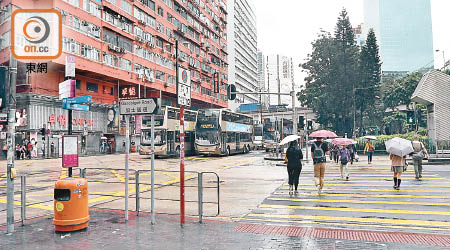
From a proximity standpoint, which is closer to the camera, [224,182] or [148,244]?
[148,244]

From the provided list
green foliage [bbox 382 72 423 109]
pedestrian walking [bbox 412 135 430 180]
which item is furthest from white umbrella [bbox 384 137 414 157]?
green foliage [bbox 382 72 423 109]

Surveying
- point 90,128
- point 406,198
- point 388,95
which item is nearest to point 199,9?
point 90,128

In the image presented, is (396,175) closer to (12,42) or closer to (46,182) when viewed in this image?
(12,42)

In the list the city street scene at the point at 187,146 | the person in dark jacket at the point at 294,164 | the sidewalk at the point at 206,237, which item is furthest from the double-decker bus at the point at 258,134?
the sidewalk at the point at 206,237

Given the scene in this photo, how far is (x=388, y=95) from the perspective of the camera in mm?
70438

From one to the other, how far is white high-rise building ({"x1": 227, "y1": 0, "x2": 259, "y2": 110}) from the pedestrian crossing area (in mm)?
97490

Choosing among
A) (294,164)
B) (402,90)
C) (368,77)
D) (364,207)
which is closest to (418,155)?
(294,164)

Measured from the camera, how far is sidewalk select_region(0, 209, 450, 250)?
6102 millimetres

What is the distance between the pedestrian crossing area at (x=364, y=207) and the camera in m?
7.72

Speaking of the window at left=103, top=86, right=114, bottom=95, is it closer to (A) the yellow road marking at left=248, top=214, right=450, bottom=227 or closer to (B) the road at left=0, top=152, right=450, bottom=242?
(B) the road at left=0, top=152, right=450, bottom=242

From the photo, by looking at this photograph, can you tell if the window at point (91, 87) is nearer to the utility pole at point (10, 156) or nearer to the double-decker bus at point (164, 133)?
the double-decker bus at point (164, 133)

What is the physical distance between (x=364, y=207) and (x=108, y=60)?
37136 millimetres

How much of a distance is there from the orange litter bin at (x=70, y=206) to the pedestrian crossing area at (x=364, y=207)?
3520 millimetres

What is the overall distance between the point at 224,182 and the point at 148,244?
8.94 m
